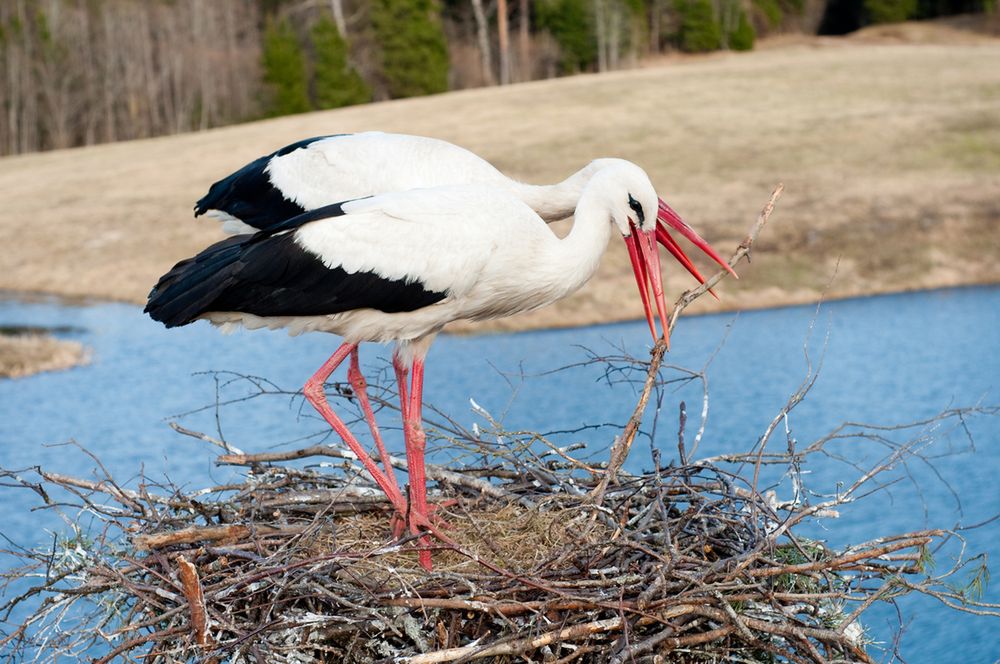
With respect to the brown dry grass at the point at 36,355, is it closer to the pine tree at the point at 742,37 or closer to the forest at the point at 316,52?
the forest at the point at 316,52

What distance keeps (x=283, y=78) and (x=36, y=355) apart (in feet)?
93.4

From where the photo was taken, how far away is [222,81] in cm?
4850

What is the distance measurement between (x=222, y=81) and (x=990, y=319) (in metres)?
37.7

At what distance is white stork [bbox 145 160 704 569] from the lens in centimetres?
480

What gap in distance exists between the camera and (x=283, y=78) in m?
43.7

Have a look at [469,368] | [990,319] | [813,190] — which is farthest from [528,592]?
[813,190]

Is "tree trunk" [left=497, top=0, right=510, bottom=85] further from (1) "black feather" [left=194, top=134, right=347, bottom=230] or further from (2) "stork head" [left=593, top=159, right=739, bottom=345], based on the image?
(2) "stork head" [left=593, top=159, right=739, bottom=345]

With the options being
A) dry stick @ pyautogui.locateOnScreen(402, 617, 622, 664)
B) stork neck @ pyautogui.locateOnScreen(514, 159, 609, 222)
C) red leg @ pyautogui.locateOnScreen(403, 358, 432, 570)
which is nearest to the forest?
stork neck @ pyautogui.locateOnScreen(514, 159, 609, 222)

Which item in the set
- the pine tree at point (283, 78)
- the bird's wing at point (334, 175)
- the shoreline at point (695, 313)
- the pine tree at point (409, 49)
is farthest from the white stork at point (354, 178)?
the pine tree at point (409, 49)

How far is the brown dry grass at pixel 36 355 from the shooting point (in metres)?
16.4

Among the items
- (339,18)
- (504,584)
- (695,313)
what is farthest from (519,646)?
(339,18)

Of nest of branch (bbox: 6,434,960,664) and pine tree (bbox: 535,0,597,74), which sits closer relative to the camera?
nest of branch (bbox: 6,434,960,664)

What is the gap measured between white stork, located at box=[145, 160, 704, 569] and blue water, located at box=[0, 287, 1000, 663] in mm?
2436

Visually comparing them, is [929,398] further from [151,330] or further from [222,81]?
[222,81]
